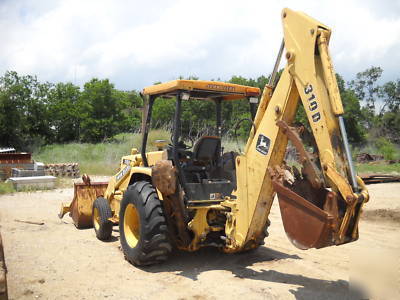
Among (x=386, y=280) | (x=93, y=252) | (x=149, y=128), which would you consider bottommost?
(x=93, y=252)

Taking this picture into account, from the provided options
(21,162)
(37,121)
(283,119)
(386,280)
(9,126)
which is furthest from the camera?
(37,121)

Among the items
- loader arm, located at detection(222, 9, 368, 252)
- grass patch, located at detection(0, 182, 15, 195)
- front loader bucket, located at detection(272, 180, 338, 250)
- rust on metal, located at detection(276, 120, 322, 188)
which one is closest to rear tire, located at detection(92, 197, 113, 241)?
loader arm, located at detection(222, 9, 368, 252)

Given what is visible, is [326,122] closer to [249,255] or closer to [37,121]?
[249,255]

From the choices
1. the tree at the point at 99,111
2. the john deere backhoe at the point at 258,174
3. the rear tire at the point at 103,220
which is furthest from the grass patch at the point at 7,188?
the tree at the point at 99,111

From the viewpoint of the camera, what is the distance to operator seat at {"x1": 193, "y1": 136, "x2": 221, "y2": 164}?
5.73 m

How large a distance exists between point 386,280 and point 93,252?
4.00 m

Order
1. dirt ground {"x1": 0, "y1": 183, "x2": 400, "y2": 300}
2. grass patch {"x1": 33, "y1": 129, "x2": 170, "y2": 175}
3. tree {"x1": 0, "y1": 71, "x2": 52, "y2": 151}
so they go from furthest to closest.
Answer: tree {"x1": 0, "y1": 71, "x2": 52, "y2": 151} < grass patch {"x1": 33, "y1": 129, "x2": 170, "y2": 175} < dirt ground {"x1": 0, "y1": 183, "x2": 400, "y2": 300}

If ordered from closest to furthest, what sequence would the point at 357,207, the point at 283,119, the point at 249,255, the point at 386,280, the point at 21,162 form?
the point at 357,207, the point at 386,280, the point at 283,119, the point at 249,255, the point at 21,162

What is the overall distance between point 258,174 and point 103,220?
3.37 m

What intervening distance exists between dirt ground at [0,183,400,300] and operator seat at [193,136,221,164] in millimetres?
1364

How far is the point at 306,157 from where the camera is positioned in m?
3.86

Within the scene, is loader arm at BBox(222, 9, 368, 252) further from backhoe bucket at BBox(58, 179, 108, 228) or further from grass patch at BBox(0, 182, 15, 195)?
grass patch at BBox(0, 182, 15, 195)

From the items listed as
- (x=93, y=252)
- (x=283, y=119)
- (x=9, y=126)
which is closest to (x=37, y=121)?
(x=9, y=126)

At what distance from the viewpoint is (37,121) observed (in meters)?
30.5
